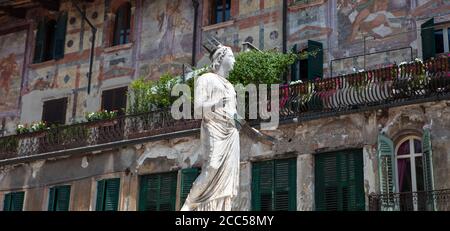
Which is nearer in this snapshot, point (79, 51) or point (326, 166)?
point (326, 166)

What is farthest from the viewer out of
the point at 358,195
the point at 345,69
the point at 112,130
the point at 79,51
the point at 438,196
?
the point at 79,51

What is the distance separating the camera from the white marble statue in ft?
28.3

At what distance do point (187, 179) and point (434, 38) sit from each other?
7.59 metres

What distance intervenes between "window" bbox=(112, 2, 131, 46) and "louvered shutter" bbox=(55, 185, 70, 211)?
5725 mm

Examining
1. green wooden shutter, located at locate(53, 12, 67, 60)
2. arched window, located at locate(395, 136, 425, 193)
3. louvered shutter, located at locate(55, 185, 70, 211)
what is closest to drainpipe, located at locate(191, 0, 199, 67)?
green wooden shutter, located at locate(53, 12, 67, 60)

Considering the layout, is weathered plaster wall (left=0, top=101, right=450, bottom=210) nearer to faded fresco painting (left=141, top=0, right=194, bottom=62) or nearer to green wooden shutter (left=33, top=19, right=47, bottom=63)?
faded fresco painting (left=141, top=0, right=194, bottom=62)

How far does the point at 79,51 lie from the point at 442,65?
13.7m

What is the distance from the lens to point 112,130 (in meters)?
23.6

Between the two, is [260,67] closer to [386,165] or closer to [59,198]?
[386,165]

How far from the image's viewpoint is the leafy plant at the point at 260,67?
20.8 m
